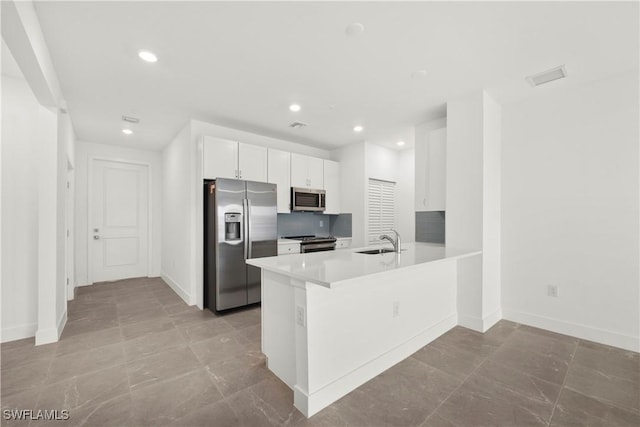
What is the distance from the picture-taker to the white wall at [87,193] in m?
5.07

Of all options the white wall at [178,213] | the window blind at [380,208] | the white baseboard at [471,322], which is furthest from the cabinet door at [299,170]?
the white baseboard at [471,322]

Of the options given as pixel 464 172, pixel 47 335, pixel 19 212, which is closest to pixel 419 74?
pixel 464 172

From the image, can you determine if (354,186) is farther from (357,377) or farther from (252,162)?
(357,377)

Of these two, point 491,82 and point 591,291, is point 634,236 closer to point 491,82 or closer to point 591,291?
point 591,291

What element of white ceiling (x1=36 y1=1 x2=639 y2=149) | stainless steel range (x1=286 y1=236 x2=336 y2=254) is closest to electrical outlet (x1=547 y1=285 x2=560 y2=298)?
white ceiling (x1=36 y1=1 x2=639 y2=149)

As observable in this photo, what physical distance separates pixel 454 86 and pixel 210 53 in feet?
7.78

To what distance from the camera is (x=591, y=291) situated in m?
2.86

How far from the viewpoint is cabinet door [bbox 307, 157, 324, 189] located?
4938mm

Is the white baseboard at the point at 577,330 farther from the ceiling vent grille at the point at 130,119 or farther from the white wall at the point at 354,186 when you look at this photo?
the ceiling vent grille at the point at 130,119

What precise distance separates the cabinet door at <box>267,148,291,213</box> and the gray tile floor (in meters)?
2.13

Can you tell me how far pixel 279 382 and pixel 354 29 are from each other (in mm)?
2651

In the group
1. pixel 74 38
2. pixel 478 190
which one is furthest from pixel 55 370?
pixel 478 190

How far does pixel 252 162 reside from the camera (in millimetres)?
4203

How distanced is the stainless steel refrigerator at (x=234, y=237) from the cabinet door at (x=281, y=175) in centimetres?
44
